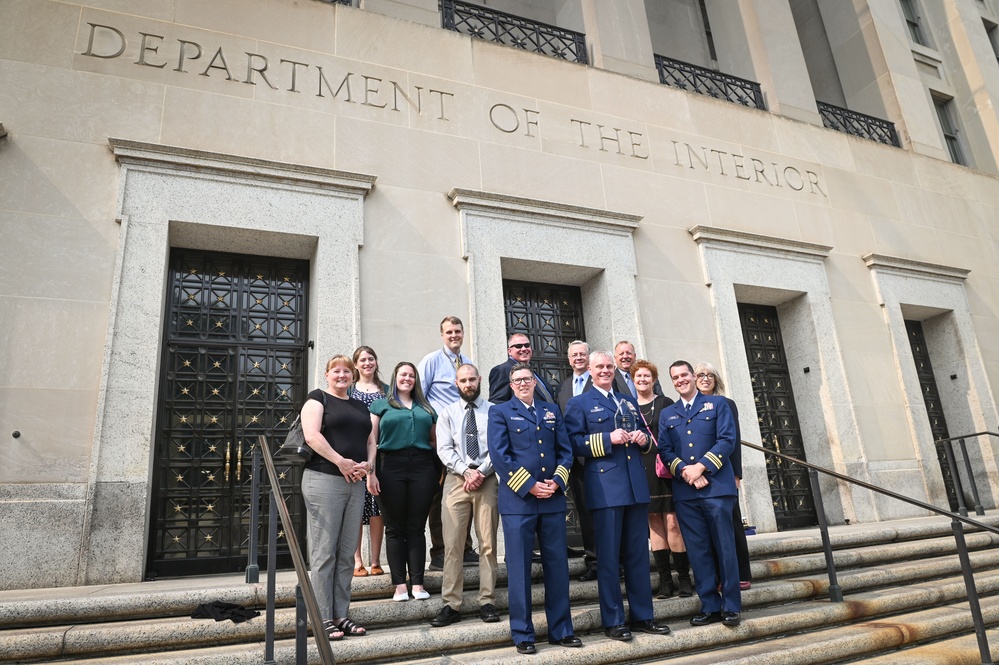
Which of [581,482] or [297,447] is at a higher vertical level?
[297,447]

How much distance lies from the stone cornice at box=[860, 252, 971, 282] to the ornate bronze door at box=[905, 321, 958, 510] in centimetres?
91

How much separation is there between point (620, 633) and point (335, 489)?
2100 millimetres

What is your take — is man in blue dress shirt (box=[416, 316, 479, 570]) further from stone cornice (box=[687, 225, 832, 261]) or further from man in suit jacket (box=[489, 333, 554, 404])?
stone cornice (box=[687, 225, 832, 261])

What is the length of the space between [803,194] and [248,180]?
840cm

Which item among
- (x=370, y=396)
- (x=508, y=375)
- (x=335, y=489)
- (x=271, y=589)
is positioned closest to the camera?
(x=271, y=589)

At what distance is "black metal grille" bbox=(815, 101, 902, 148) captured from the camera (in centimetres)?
1222

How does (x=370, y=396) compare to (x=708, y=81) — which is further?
(x=708, y=81)

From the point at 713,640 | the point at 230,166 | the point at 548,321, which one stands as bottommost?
the point at 713,640

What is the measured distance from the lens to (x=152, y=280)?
6711mm

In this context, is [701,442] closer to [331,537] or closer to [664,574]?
[664,574]

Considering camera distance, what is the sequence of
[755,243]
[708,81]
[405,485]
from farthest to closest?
[708,81] < [755,243] < [405,485]

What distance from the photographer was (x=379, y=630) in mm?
4570

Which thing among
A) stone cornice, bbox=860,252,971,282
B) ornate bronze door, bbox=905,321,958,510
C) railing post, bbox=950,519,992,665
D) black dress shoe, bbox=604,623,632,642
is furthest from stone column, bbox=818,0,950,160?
black dress shoe, bbox=604,623,632,642

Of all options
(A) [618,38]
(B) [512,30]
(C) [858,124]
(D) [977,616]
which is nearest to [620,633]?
(D) [977,616]
